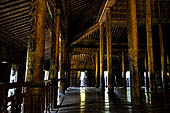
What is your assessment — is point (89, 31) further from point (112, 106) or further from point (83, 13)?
point (112, 106)

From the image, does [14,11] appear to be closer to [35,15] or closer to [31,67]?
[35,15]

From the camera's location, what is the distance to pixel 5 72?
35.8 feet

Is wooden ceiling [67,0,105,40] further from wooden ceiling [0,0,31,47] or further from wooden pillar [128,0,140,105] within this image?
wooden pillar [128,0,140,105]

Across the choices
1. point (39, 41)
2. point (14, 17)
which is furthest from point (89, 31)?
point (39, 41)

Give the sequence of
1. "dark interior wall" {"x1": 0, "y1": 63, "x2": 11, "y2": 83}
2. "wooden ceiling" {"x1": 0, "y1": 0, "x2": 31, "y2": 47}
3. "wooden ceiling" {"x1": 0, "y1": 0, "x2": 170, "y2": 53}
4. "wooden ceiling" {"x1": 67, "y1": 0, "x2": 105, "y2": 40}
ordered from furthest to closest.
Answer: "dark interior wall" {"x1": 0, "y1": 63, "x2": 11, "y2": 83} < "wooden ceiling" {"x1": 67, "y1": 0, "x2": 105, "y2": 40} < "wooden ceiling" {"x1": 0, "y1": 0, "x2": 170, "y2": 53} < "wooden ceiling" {"x1": 0, "y1": 0, "x2": 31, "y2": 47}

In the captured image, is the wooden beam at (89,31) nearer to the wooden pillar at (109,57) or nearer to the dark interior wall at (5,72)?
the wooden pillar at (109,57)

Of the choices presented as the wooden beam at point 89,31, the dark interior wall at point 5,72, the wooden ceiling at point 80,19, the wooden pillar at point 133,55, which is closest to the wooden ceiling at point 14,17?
the wooden ceiling at point 80,19

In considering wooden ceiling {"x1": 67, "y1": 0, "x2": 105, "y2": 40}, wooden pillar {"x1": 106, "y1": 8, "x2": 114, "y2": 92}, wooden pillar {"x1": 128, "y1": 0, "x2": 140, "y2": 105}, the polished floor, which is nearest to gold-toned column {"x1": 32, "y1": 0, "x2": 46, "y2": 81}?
the polished floor

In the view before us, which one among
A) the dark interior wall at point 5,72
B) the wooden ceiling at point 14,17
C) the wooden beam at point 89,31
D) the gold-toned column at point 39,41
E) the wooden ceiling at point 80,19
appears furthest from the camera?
the wooden beam at point 89,31

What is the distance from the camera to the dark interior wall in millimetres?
10547

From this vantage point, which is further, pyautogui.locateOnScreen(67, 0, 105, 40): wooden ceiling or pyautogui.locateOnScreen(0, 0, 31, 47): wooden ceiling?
pyautogui.locateOnScreen(67, 0, 105, 40): wooden ceiling

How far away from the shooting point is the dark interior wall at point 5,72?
415 inches

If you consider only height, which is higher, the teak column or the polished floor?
the teak column

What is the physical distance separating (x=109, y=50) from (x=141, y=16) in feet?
16.3
